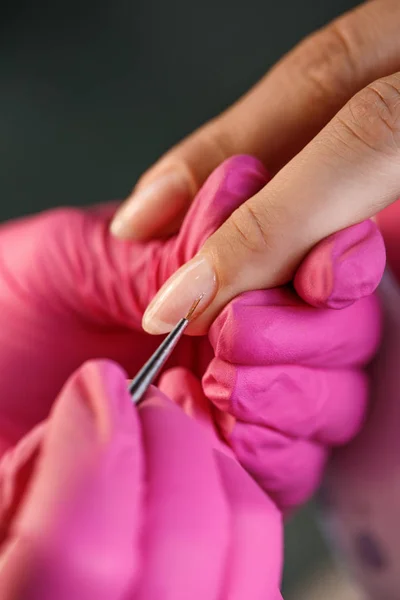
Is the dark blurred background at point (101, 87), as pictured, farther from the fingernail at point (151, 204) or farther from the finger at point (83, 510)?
the finger at point (83, 510)

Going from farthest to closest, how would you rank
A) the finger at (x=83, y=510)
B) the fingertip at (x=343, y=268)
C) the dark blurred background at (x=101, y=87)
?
1. the dark blurred background at (x=101, y=87)
2. the fingertip at (x=343, y=268)
3. the finger at (x=83, y=510)

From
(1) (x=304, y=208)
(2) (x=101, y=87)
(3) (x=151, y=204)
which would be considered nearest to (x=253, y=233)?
(1) (x=304, y=208)

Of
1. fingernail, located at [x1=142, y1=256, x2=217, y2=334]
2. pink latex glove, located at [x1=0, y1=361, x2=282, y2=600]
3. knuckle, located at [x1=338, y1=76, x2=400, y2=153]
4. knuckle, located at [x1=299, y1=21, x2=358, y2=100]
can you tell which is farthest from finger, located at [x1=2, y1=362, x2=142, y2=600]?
knuckle, located at [x1=299, y1=21, x2=358, y2=100]

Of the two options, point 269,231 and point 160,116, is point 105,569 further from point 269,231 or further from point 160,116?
point 160,116

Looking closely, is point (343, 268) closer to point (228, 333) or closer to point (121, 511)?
point (228, 333)

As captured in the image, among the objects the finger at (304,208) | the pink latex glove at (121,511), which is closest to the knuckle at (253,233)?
the finger at (304,208)

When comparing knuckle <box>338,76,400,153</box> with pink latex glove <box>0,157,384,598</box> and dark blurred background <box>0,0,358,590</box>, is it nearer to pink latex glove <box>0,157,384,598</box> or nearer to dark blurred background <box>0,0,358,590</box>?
pink latex glove <box>0,157,384,598</box>

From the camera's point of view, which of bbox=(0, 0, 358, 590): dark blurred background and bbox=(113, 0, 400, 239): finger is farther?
bbox=(0, 0, 358, 590): dark blurred background

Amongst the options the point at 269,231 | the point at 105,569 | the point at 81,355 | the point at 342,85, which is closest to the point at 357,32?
the point at 342,85
